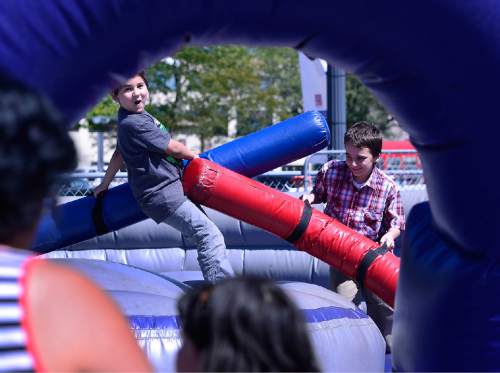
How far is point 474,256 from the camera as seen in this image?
240 centimetres

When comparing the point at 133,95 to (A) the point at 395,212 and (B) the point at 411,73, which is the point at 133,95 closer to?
(A) the point at 395,212

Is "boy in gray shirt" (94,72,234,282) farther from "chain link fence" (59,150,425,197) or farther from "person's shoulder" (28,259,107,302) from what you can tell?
"person's shoulder" (28,259,107,302)

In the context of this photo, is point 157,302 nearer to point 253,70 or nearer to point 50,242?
point 50,242

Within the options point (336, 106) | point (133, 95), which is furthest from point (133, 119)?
point (336, 106)

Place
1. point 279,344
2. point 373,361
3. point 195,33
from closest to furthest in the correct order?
point 279,344 < point 195,33 < point 373,361

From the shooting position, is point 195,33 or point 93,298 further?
point 195,33

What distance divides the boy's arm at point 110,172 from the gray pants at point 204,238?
16.3 inches

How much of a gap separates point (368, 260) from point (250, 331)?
301cm

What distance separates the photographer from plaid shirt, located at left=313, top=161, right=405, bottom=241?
14.7 ft

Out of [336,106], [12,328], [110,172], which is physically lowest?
[110,172]

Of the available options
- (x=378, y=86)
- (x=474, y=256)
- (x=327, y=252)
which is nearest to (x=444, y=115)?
(x=378, y=86)

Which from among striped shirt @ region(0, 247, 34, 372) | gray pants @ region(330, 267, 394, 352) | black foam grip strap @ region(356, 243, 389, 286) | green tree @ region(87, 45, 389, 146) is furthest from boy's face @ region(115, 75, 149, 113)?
green tree @ region(87, 45, 389, 146)

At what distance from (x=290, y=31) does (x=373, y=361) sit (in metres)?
2.08

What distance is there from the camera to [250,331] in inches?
49.3
